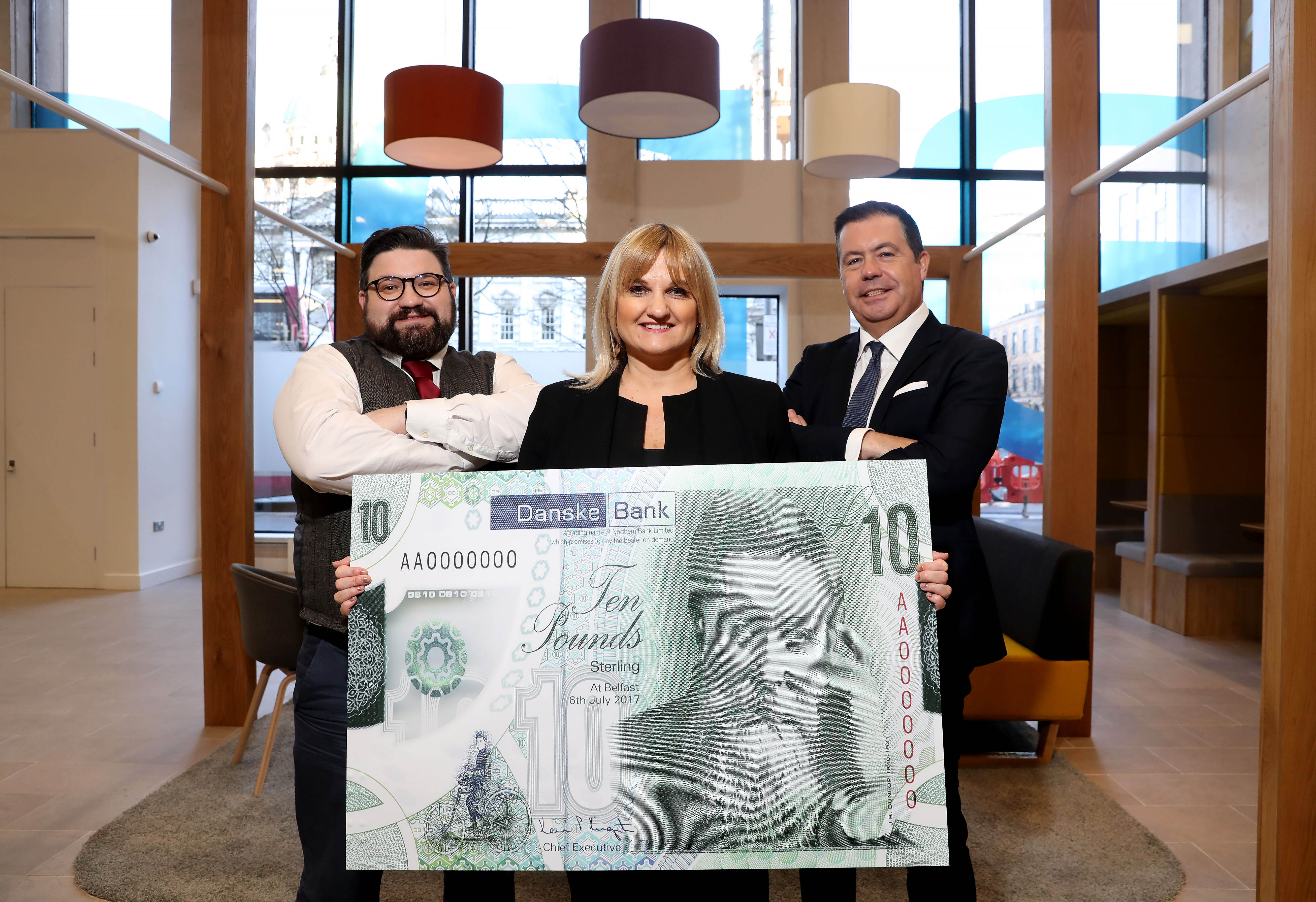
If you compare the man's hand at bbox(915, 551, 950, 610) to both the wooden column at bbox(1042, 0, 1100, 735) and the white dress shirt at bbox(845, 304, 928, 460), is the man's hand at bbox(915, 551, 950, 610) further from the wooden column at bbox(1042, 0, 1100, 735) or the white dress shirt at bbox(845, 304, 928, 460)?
the wooden column at bbox(1042, 0, 1100, 735)

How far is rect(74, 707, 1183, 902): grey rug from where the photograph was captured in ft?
8.32

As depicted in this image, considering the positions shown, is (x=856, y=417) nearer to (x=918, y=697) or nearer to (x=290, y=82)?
(x=918, y=697)

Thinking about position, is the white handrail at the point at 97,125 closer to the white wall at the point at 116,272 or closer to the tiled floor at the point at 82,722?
the tiled floor at the point at 82,722

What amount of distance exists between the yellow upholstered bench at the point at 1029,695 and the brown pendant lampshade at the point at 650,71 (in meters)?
3.08

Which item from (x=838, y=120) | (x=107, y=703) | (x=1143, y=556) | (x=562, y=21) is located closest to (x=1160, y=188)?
(x=1143, y=556)

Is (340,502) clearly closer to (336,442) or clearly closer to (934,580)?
(336,442)

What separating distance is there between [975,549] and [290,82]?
9.10 metres

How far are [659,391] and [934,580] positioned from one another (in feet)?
2.12

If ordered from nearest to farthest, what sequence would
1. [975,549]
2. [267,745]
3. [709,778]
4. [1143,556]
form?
[709,778], [975,549], [267,745], [1143,556]

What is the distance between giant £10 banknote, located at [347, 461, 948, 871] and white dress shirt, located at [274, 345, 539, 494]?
0.76 ft

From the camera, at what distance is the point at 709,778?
52.9 inches

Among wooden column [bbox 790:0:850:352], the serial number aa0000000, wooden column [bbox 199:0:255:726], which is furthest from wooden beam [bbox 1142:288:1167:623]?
the serial number aa0000000

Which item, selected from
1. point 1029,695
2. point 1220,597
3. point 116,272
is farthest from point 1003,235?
point 116,272

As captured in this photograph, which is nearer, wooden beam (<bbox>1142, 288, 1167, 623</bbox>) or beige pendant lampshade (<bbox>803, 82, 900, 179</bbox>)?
beige pendant lampshade (<bbox>803, 82, 900, 179</bbox>)
